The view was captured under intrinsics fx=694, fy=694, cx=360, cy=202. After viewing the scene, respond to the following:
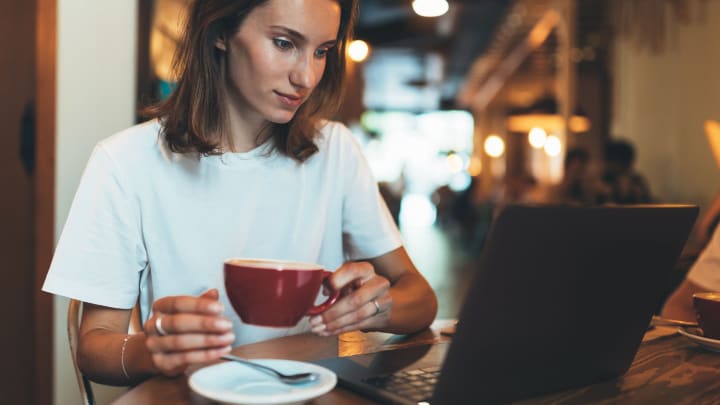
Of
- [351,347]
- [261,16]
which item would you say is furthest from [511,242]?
[261,16]

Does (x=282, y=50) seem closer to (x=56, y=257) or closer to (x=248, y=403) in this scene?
(x=56, y=257)

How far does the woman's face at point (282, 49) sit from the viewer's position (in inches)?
46.4

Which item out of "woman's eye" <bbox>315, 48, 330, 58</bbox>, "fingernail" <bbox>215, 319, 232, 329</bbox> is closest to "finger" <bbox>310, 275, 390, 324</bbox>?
"fingernail" <bbox>215, 319, 232, 329</bbox>

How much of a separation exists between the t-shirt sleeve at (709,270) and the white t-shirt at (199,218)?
2.31ft

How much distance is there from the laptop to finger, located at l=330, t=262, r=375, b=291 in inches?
4.6

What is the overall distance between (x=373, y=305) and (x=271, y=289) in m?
0.26

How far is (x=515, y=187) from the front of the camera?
35.8 feet

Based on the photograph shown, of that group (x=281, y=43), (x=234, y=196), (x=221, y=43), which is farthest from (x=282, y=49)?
(x=234, y=196)

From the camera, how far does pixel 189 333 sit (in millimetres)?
785

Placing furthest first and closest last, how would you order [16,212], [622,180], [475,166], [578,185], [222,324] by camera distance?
[475,166], [578,185], [622,180], [16,212], [222,324]

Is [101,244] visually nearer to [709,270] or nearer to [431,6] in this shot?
[709,270]

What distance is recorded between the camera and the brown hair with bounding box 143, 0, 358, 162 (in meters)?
1.25

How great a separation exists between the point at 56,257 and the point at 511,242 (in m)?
0.78

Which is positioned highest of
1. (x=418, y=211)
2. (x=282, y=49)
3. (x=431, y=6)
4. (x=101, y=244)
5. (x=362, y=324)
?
(x=431, y=6)
